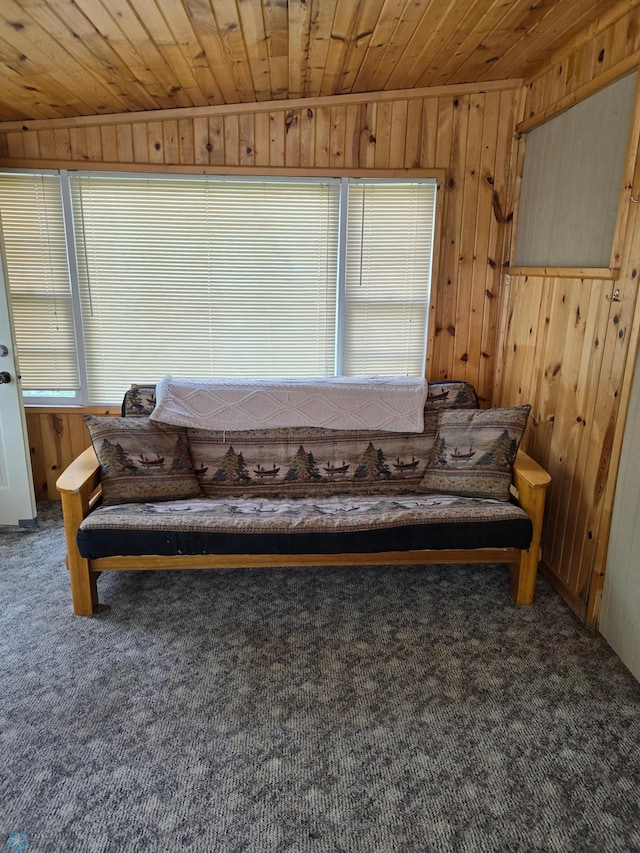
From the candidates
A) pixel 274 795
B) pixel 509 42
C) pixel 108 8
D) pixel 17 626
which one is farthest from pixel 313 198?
pixel 274 795

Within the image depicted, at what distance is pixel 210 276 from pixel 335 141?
3.44 ft

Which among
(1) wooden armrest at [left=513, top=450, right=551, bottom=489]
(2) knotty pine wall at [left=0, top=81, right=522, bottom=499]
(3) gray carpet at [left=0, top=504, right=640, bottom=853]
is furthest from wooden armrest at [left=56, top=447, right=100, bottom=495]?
(1) wooden armrest at [left=513, top=450, right=551, bottom=489]

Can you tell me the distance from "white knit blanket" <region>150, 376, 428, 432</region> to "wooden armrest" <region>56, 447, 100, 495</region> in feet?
1.45

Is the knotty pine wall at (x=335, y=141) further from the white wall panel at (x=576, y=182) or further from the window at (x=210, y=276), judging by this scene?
the white wall panel at (x=576, y=182)

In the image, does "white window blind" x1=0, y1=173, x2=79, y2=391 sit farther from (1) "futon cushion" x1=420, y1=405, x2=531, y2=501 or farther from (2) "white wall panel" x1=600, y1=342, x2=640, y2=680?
(2) "white wall panel" x1=600, y1=342, x2=640, y2=680

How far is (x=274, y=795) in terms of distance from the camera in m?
1.67

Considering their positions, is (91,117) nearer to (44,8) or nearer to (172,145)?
(172,145)

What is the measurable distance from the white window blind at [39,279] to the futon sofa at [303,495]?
81 centimetres

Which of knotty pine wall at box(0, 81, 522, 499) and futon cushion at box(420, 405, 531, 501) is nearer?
futon cushion at box(420, 405, 531, 501)

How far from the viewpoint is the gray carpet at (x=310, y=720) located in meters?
1.58

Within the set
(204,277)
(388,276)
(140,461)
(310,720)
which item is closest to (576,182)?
(388,276)

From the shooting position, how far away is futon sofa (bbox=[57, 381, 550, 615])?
2463 millimetres

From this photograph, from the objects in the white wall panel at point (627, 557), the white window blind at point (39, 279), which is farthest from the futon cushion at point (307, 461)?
the white window blind at point (39, 279)

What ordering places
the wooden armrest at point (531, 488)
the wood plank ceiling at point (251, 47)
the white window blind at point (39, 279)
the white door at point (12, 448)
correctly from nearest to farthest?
the wood plank ceiling at point (251, 47) → the wooden armrest at point (531, 488) → the white door at point (12, 448) → the white window blind at point (39, 279)
